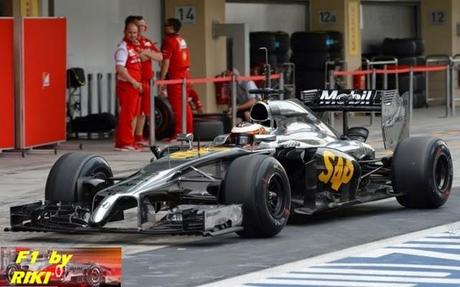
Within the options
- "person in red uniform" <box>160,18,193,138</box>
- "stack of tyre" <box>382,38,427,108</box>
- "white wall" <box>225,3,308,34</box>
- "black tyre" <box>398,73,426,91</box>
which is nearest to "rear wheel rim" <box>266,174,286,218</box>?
"person in red uniform" <box>160,18,193,138</box>

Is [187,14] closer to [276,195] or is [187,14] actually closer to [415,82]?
[415,82]

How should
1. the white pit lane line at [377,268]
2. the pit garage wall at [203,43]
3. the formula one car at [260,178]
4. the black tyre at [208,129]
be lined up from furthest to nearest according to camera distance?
the pit garage wall at [203,43], the black tyre at [208,129], the formula one car at [260,178], the white pit lane line at [377,268]

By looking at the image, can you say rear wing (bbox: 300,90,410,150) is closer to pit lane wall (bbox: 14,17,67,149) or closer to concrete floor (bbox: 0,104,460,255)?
concrete floor (bbox: 0,104,460,255)

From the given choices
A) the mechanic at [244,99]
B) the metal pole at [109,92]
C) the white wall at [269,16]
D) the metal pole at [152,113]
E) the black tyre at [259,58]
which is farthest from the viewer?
the white wall at [269,16]

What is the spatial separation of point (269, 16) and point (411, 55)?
12.7 ft

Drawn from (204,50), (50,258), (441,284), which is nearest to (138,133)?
(204,50)

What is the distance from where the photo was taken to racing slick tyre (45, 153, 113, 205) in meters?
11.4

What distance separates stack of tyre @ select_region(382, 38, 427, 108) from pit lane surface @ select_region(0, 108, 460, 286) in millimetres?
16144

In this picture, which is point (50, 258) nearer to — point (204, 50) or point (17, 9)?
point (17, 9)

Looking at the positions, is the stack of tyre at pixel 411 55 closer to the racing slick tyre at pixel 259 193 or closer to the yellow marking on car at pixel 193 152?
the yellow marking on car at pixel 193 152

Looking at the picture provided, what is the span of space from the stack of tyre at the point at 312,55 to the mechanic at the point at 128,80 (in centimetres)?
872

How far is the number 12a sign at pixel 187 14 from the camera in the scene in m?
24.4

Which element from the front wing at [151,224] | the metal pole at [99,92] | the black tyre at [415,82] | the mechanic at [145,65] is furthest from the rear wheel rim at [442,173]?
the black tyre at [415,82]

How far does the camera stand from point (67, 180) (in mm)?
11398
